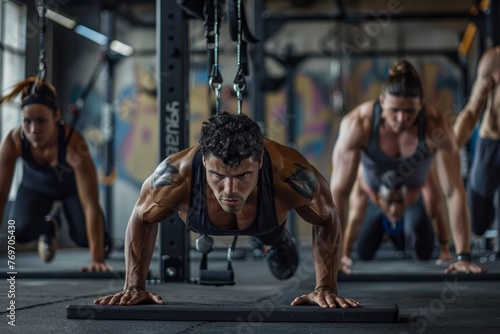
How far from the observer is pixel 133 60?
1177 centimetres

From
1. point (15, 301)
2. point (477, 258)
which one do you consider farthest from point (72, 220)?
point (477, 258)

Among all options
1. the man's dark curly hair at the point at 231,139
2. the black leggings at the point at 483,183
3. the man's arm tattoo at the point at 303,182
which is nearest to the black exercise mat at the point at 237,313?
the man's arm tattoo at the point at 303,182

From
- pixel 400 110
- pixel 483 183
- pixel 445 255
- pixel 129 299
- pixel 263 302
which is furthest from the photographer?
pixel 445 255

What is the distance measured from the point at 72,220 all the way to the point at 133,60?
6.78m

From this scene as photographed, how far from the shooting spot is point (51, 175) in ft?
16.3

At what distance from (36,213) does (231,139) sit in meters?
3.22

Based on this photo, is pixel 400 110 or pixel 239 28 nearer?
pixel 239 28

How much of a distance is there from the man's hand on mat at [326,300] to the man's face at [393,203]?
2.72 m

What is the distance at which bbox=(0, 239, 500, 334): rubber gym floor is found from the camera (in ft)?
7.91

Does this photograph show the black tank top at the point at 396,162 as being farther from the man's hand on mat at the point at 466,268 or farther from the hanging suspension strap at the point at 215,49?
the hanging suspension strap at the point at 215,49

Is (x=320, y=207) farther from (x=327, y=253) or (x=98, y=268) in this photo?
(x=98, y=268)

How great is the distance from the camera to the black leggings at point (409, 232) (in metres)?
5.87

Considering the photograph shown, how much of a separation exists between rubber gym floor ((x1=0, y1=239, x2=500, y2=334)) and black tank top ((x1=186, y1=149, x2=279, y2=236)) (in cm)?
27

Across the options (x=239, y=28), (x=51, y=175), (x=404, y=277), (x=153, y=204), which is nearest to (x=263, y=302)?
(x=153, y=204)
